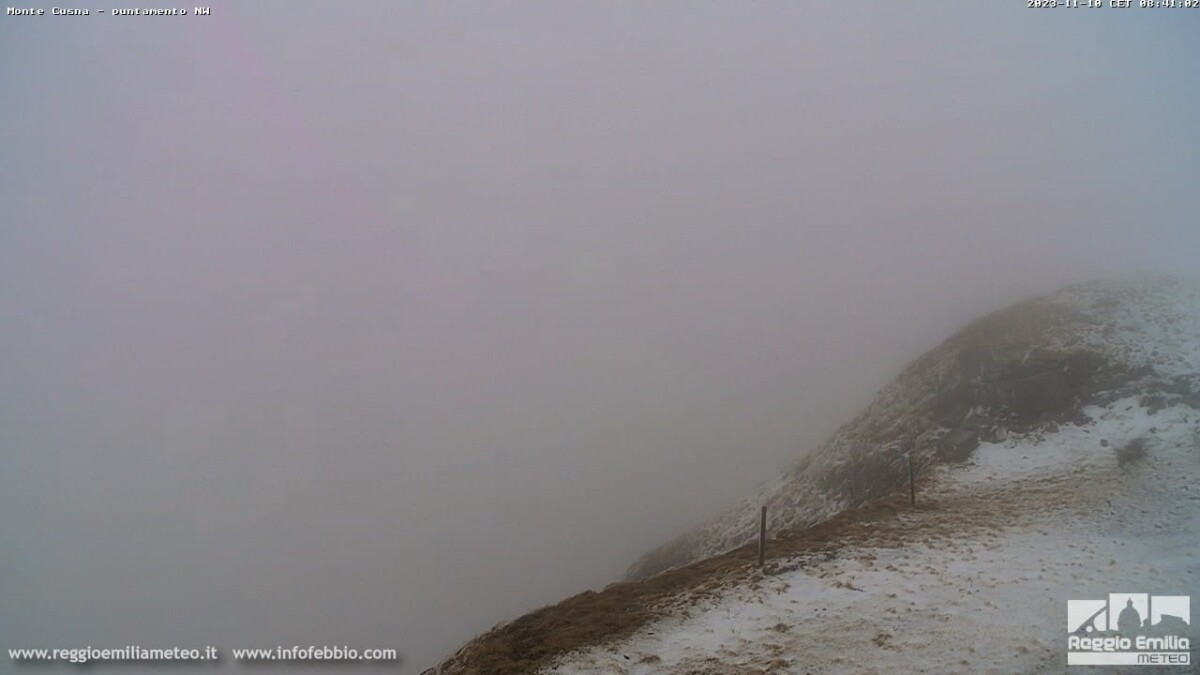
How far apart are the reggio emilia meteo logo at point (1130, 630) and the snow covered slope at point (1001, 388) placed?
1224cm

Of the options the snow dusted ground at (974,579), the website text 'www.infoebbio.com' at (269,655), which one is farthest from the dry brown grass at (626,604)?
the website text 'www.infoebbio.com' at (269,655)

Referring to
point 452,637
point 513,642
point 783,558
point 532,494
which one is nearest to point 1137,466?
point 783,558

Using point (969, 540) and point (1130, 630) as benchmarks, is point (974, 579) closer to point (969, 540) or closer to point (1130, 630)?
point (969, 540)

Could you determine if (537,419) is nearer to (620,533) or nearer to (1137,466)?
(620,533)

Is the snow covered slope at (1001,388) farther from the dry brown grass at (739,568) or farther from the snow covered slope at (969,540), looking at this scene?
the dry brown grass at (739,568)

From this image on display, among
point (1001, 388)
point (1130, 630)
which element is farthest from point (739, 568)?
point (1001, 388)

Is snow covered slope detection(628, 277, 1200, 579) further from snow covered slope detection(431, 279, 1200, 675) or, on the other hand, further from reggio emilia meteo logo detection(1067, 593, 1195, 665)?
reggio emilia meteo logo detection(1067, 593, 1195, 665)

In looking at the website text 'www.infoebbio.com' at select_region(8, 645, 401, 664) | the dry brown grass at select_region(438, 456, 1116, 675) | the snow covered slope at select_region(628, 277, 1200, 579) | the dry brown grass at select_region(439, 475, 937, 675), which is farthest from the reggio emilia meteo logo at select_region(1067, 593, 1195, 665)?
the website text 'www.infoebbio.com' at select_region(8, 645, 401, 664)

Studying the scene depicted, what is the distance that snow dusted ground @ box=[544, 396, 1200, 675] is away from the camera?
499 inches

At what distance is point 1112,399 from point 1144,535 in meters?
10.4

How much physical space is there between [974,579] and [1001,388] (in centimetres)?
1744

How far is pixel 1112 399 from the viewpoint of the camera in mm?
24547

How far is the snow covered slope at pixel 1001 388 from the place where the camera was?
83.9 feet

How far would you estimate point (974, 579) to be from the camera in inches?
605
